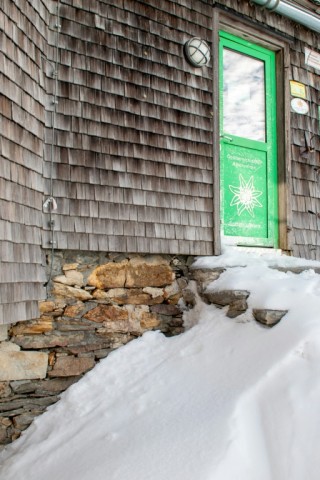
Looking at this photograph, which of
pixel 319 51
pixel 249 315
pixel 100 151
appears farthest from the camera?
pixel 319 51

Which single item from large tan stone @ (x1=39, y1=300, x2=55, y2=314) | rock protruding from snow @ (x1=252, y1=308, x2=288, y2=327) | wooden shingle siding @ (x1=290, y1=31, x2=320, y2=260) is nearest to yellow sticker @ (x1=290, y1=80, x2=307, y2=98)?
wooden shingle siding @ (x1=290, y1=31, x2=320, y2=260)

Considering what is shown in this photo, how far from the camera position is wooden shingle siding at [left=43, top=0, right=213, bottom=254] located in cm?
375

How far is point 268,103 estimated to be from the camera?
516 centimetres

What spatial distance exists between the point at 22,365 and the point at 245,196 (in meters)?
2.72

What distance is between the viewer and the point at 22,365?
346cm

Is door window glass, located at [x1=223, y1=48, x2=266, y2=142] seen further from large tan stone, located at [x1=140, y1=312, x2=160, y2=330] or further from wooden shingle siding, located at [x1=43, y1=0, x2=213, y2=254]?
large tan stone, located at [x1=140, y1=312, x2=160, y2=330]

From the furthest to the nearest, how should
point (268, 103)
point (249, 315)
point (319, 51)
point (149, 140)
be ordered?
point (319, 51), point (268, 103), point (149, 140), point (249, 315)

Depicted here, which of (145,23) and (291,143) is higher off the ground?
(145,23)

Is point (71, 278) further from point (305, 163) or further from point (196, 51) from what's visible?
point (305, 163)

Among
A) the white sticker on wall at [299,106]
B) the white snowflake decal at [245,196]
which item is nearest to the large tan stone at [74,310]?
the white snowflake decal at [245,196]

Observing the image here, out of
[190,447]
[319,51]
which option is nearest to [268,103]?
[319,51]

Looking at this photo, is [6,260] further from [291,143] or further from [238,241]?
[291,143]

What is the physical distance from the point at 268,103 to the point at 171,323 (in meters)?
2.61

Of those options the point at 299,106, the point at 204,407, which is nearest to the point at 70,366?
the point at 204,407
